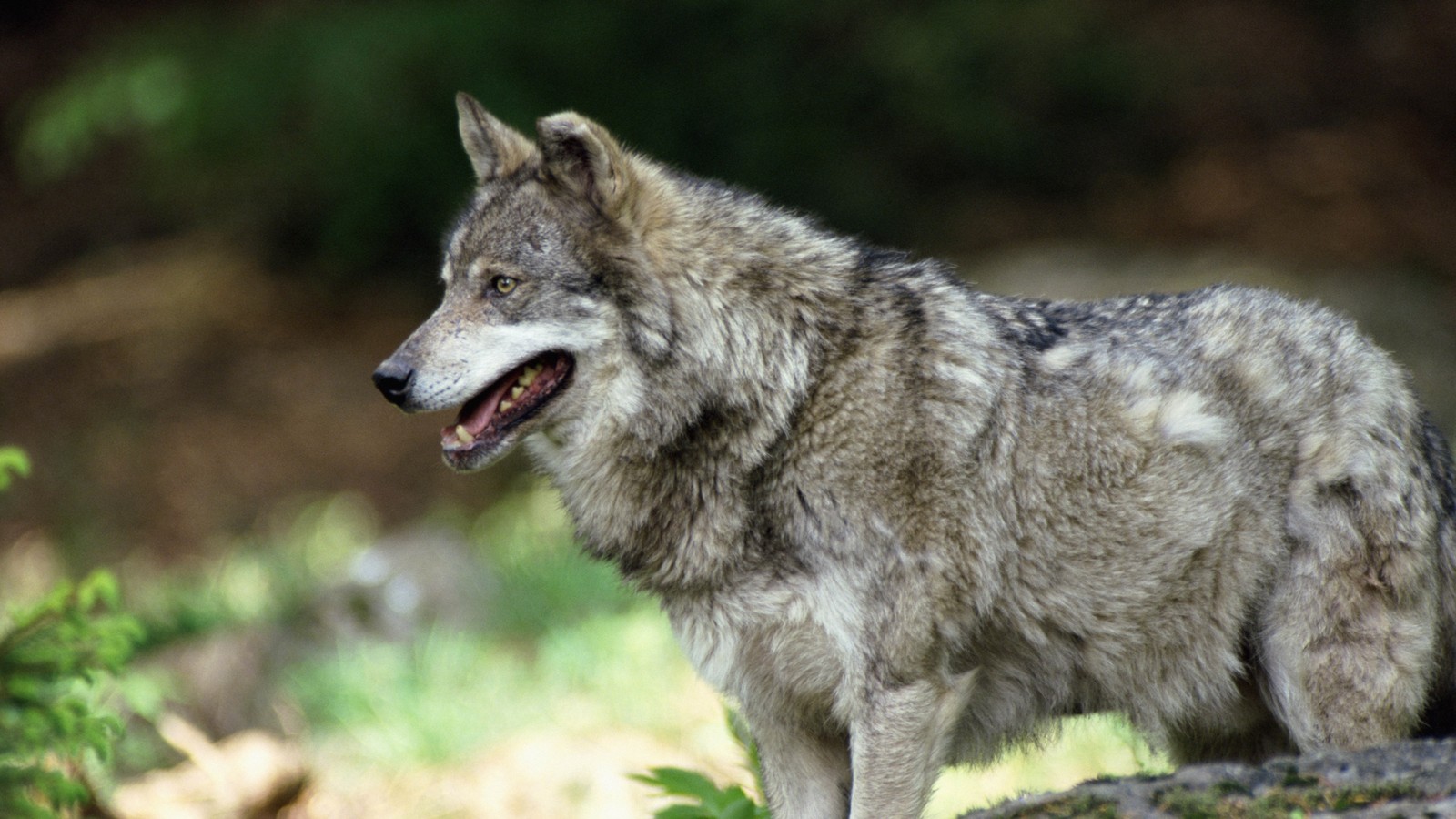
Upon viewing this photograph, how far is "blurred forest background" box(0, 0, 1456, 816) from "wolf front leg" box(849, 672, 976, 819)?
126 inches

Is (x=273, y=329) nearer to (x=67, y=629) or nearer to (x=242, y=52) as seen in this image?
(x=242, y=52)

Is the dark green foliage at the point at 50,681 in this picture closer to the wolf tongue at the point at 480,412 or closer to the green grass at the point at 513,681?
the wolf tongue at the point at 480,412

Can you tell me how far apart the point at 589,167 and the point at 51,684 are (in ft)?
7.07

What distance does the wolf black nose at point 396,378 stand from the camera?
3.62 metres

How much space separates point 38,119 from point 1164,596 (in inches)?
391

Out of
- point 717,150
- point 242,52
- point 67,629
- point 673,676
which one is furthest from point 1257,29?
point 67,629

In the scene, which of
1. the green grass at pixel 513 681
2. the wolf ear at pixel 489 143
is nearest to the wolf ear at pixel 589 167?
the wolf ear at pixel 489 143

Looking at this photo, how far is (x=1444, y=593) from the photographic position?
3.93 meters

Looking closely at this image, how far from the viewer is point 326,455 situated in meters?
11.1

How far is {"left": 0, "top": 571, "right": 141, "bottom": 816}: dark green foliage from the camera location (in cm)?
368

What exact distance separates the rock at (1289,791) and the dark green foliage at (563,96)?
7718 millimetres

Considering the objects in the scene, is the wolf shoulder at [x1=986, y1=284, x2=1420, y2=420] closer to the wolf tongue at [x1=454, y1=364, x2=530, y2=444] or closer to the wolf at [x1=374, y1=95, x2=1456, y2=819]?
the wolf at [x1=374, y1=95, x2=1456, y2=819]

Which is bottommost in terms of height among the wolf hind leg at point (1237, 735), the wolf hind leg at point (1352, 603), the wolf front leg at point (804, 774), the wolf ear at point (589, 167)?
the wolf front leg at point (804, 774)

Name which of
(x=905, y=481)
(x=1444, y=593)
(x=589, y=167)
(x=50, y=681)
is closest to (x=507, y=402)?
(x=589, y=167)
